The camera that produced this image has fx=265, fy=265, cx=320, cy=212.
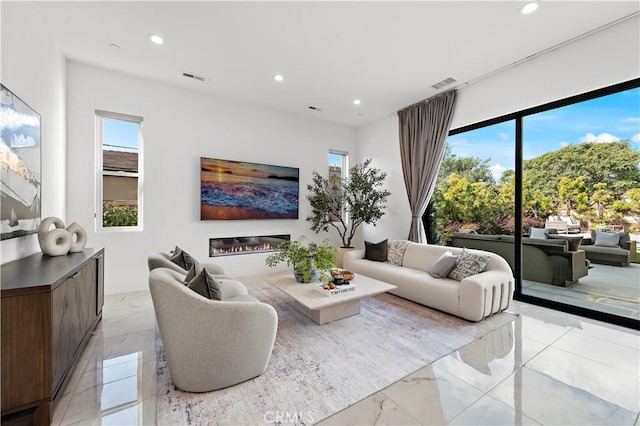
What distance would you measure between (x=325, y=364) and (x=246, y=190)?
3.44 metres

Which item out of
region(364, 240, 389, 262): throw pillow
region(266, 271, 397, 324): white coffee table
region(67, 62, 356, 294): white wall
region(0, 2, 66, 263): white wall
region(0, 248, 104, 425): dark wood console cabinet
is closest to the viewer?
region(0, 248, 104, 425): dark wood console cabinet

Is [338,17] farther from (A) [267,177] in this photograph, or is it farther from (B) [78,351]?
(B) [78,351]

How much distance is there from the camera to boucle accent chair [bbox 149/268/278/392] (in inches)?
67.2

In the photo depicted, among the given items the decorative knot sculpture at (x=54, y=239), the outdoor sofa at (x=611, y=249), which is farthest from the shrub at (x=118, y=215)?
the outdoor sofa at (x=611, y=249)

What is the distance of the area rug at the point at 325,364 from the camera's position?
1.66 metres

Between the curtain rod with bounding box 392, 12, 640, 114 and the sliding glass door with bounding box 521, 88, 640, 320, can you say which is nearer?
the curtain rod with bounding box 392, 12, 640, 114

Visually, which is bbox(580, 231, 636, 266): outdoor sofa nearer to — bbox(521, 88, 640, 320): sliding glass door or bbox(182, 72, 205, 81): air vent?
bbox(521, 88, 640, 320): sliding glass door

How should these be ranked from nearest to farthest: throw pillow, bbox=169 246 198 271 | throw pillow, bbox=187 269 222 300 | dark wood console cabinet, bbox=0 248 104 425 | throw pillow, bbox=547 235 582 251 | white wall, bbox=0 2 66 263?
1. dark wood console cabinet, bbox=0 248 104 425
2. throw pillow, bbox=187 269 222 300
3. white wall, bbox=0 2 66 263
4. throw pillow, bbox=169 246 198 271
5. throw pillow, bbox=547 235 582 251

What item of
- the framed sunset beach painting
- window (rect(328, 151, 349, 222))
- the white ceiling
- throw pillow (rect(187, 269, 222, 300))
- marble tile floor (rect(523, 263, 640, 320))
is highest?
the white ceiling

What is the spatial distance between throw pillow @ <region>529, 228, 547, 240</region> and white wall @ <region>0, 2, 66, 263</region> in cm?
550

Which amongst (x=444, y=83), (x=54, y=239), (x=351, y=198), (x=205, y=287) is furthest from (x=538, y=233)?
(x=54, y=239)

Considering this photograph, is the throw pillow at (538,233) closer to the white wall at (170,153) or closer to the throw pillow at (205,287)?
the white wall at (170,153)

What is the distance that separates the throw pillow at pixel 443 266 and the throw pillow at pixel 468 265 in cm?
6

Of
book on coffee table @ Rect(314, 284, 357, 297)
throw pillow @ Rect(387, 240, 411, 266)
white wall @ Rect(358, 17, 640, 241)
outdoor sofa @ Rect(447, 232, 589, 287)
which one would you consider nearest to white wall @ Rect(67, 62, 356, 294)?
throw pillow @ Rect(387, 240, 411, 266)
